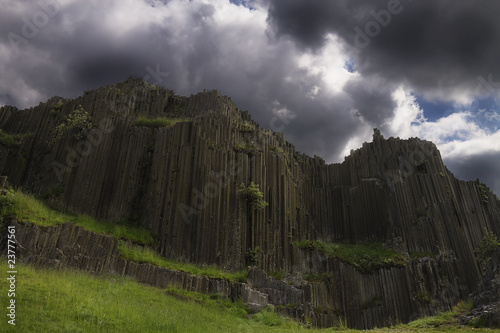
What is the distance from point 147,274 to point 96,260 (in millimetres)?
2944

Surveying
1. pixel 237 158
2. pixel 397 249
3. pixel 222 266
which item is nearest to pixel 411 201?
pixel 397 249

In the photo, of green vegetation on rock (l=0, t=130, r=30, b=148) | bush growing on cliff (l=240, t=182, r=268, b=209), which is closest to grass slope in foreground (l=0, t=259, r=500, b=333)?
bush growing on cliff (l=240, t=182, r=268, b=209)

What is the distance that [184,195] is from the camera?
27922 mm

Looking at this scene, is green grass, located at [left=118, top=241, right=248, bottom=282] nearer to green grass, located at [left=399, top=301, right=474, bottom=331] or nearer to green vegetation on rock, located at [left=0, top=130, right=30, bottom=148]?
green grass, located at [left=399, top=301, right=474, bottom=331]

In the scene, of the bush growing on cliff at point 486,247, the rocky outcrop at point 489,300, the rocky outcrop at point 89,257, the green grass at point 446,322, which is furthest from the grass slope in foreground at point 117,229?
the bush growing on cliff at point 486,247

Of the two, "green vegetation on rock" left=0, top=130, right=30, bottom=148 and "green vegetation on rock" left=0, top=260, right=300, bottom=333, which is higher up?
"green vegetation on rock" left=0, top=130, right=30, bottom=148

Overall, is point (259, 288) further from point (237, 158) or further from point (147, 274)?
point (237, 158)

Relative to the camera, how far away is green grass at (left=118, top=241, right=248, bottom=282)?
22.3m

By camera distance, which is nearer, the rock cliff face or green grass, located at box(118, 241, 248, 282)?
green grass, located at box(118, 241, 248, 282)

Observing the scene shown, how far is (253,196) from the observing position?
2833 cm

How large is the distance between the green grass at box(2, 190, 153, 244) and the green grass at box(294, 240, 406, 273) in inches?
504

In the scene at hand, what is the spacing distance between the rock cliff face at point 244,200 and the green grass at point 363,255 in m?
0.50

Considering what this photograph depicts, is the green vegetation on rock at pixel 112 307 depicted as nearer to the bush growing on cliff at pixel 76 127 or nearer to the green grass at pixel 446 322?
the green grass at pixel 446 322

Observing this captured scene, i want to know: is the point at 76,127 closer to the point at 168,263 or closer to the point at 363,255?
the point at 168,263
